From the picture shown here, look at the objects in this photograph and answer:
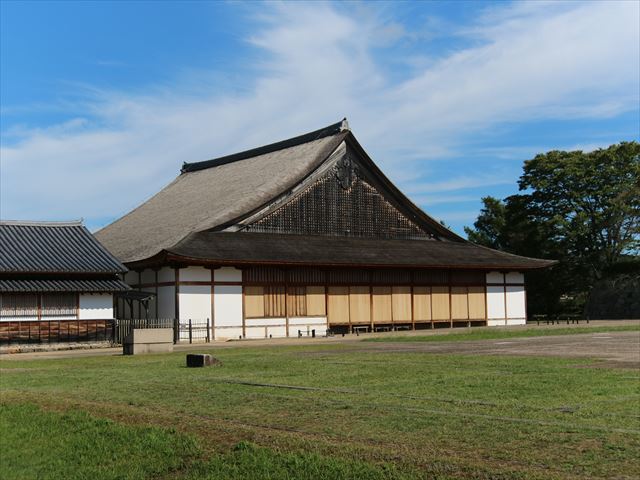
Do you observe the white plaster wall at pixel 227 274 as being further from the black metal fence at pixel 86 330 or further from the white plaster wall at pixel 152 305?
the white plaster wall at pixel 152 305

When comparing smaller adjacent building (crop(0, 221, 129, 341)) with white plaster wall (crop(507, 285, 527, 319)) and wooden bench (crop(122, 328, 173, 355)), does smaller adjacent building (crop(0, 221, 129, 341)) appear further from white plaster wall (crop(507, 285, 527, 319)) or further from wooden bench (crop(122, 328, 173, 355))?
white plaster wall (crop(507, 285, 527, 319))

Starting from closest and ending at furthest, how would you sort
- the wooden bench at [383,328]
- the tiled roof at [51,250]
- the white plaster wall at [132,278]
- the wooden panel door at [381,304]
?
1. the tiled roof at [51,250]
2. the white plaster wall at [132,278]
3. the wooden panel door at [381,304]
4. the wooden bench at [383,328]

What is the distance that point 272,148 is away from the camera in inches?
2029

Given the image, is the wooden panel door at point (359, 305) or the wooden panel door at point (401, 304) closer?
the wooden panel door at point (359, 305)

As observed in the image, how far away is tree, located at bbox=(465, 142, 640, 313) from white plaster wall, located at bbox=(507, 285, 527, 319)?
10416 mm

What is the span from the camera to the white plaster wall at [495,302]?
45.2m

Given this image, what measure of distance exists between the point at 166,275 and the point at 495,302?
767 inches

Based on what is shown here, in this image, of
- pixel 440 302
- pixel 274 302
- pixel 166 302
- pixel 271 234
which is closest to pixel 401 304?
pixel 440 302

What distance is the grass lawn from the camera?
8.31 metres

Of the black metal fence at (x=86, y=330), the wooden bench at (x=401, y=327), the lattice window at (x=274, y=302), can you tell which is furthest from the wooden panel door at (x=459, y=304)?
the black metal fence at (x=86, y=330)

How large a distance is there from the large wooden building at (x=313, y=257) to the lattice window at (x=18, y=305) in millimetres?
5453

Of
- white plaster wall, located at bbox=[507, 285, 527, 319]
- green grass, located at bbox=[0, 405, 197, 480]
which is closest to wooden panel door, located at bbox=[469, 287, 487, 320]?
white plaster wall, located at bbox=[507, 285, 527, 319]

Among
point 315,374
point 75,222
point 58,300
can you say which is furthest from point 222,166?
point 315,374

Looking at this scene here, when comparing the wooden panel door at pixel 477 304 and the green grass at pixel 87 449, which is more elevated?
the wooden panel door at pixel 477 304
